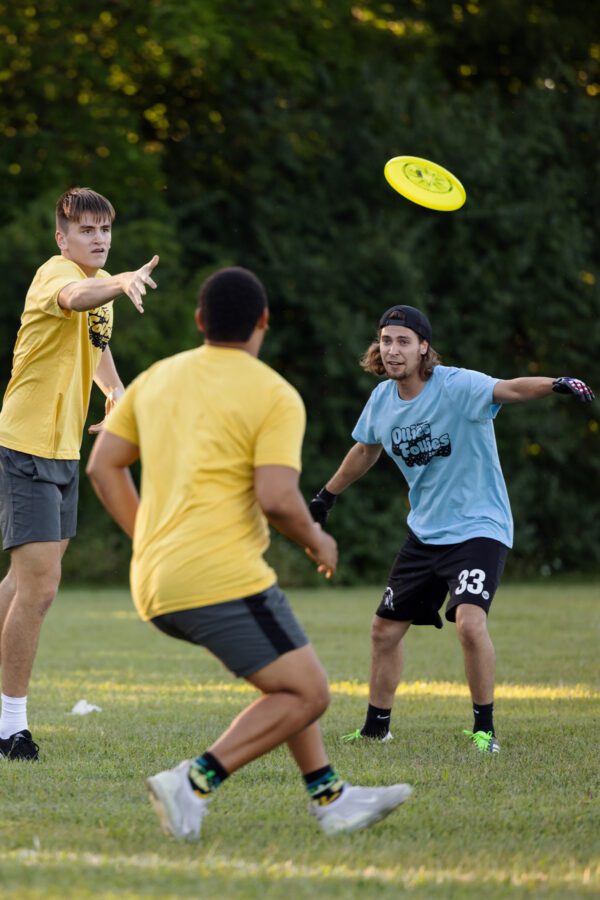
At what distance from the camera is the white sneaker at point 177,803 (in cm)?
441

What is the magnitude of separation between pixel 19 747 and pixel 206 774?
1994mm

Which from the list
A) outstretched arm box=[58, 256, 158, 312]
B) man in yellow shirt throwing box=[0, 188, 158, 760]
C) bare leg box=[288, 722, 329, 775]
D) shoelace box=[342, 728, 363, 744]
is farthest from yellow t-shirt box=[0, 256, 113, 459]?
bare leg box=[288, 722, 329, 775]

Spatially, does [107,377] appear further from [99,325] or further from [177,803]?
[177,803]

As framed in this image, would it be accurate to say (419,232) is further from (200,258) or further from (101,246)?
(101,246)

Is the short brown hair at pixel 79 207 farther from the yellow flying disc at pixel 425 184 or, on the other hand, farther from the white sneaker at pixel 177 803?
the white sneaker at pixel 177 803

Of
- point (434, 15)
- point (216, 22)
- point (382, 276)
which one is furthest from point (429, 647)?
point (434, 15)

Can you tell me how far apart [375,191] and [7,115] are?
6673 millimetres

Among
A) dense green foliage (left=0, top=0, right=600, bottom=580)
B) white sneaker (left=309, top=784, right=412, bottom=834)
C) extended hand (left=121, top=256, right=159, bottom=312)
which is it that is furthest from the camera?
dense green foliage (left=0, top=0, right=600, bottom=580)

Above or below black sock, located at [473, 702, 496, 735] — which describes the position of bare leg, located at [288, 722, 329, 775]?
above

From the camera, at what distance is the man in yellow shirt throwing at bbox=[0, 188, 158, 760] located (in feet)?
20.2

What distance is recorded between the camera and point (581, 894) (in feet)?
12.8

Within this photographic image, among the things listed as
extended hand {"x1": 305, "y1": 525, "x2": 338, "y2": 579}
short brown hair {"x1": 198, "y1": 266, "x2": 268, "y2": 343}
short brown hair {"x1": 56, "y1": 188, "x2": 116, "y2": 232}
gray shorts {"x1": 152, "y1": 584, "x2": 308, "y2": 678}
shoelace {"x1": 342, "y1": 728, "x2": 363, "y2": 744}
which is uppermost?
short brown hair {"x1": 198, "y1": 266, "x2": 268, "y2": 343}

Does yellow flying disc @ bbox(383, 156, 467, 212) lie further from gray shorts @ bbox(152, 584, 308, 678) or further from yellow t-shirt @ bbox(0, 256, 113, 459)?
gray shorts @ bbox(152, 584, 308, 678)

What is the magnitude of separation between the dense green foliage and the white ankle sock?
639 inches
